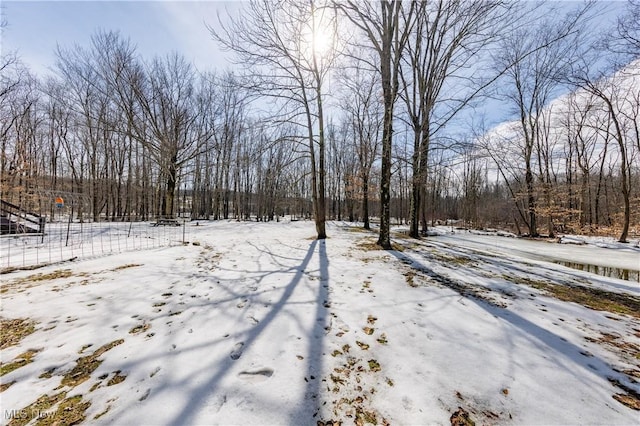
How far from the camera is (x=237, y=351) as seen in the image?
228 cm

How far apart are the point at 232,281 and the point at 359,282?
2.39 meters

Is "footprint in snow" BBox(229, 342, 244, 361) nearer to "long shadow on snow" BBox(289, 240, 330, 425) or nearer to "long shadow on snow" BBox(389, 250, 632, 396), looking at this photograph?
"long shadow on snow" BBox(289, 240, 330, 425)

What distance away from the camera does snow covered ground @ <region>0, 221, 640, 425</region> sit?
166 centimetres

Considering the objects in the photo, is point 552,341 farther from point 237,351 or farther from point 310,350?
point 237,351

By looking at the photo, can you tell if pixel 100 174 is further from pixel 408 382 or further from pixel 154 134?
pixel 408 382

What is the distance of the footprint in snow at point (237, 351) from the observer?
7.20 feet

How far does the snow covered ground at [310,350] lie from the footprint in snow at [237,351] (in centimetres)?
1

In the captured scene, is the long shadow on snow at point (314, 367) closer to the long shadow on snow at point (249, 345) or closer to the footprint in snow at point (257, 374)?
the long shadow on snow at point (249, 345)

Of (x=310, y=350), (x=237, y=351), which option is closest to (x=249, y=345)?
(x=237, y=351)

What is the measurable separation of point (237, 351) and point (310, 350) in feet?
2.43

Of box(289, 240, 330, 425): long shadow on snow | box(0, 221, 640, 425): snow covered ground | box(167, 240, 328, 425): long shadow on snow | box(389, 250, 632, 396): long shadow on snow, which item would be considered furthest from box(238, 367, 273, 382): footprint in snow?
box(389, 250, 632, 396): long shadow on snow

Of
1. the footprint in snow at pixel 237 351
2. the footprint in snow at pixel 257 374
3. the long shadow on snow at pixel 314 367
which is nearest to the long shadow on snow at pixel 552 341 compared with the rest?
the long shadow on snow at pixel 314 367

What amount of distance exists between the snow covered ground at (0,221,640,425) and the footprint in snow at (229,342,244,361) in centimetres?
1

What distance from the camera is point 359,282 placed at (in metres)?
4.28
